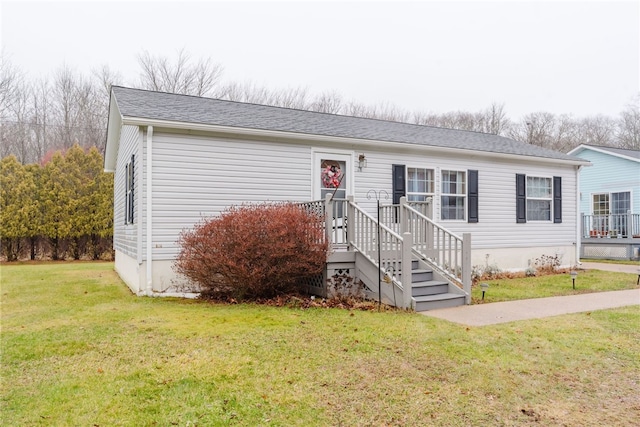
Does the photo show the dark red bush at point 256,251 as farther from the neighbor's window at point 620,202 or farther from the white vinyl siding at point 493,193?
the neighbor's window at point 620,202

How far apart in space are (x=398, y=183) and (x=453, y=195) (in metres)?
1.70

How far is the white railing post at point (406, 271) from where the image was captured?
6758 millimetres

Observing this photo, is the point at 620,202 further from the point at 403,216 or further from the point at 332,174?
the point at 403,216

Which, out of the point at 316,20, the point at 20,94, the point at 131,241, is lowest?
the point at 131,241

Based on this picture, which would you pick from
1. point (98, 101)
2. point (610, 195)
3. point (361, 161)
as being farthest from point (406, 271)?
point (98, 101)

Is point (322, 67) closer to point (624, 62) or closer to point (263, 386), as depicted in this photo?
point (624, 62)

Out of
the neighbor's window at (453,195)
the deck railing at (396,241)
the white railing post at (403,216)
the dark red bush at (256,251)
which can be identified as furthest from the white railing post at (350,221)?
the neighbor's window at (453,195)

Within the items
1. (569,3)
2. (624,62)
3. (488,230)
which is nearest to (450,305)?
(488,230)

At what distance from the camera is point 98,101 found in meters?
25.5

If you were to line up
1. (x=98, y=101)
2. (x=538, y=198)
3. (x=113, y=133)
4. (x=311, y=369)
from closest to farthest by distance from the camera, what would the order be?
(x=311, y=369) → (x=113, y=133) → (x=538, y=198) → (x=98, y=101)

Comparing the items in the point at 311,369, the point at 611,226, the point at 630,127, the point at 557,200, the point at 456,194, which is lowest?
the point at 311,369

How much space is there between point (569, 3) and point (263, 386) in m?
15.6

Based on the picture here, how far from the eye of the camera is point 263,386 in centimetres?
362

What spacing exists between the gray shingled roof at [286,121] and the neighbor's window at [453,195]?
0.75 metres
